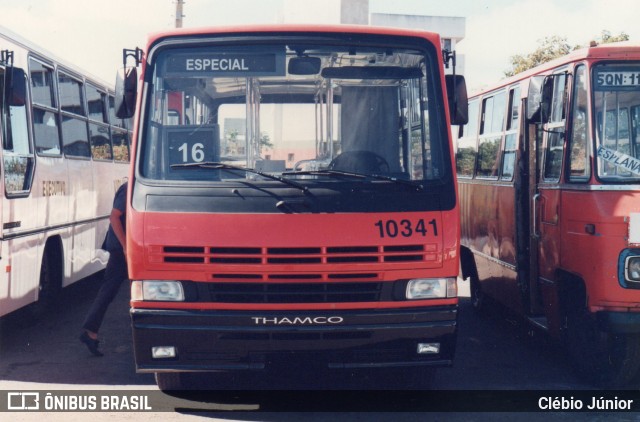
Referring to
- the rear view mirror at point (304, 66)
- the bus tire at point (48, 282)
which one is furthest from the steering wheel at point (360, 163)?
the bus tire at point (48, 282)

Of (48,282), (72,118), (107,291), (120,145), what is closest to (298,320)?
(107,291)

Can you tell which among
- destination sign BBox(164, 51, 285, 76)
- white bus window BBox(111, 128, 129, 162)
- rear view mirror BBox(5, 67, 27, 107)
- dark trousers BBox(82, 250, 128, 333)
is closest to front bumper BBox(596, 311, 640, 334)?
destination sign BBox(164, 51, 285, 76)

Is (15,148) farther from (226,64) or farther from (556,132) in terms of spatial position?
(556,132)

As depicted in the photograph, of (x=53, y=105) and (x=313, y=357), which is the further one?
(x=53, y=105)

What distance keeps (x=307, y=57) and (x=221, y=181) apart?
3.96 ft

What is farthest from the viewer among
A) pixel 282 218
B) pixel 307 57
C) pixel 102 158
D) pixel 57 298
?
pixel 102 158

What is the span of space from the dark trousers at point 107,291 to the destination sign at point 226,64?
2472 mm

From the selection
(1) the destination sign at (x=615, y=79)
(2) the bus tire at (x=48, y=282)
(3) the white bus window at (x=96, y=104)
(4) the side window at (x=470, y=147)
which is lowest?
(2) the bus tire at (x=48, y=282)

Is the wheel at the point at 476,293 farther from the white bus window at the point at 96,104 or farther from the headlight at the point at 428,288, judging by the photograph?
the white bus window at the point at 96,104

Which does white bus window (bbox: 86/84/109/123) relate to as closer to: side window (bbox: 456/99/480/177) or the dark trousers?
the dark trousers

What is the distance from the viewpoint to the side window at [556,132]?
7484 mm

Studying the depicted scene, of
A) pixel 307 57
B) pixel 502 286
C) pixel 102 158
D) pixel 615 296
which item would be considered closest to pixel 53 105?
pixel 102 158

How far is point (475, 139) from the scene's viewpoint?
1117cm

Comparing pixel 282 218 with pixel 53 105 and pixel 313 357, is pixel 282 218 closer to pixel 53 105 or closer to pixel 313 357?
pixel 313 357
